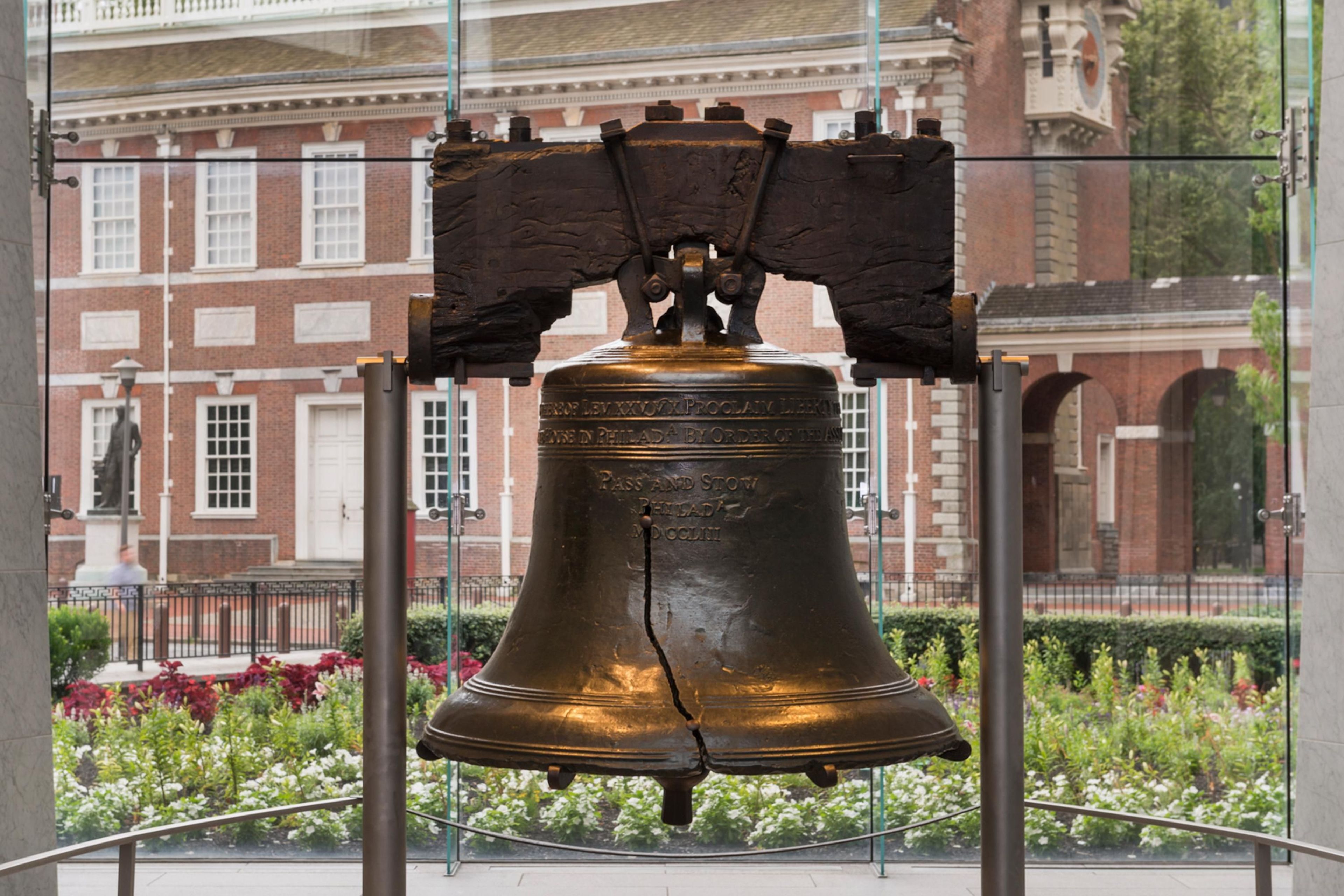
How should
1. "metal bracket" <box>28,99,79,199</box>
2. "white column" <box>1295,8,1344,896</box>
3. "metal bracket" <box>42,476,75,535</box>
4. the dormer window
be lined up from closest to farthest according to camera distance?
"white column" <box>1295,8,1344,896</box> → "metal bracket" <box>28,99,79,199</box> → "metal bracket" <box>42,476,75,535</box> → the dormer window

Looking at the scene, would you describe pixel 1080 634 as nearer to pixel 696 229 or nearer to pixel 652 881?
pixel 652 881

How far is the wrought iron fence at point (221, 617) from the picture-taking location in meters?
6.67

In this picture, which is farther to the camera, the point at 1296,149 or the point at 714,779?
the point at 714,779

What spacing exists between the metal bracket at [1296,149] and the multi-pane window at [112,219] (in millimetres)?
4895

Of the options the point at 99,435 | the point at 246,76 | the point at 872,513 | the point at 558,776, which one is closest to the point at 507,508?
the point at 872,513

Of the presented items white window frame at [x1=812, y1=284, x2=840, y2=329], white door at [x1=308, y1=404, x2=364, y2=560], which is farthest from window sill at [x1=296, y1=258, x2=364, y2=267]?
white window frame at [x1=812, y1=284, x2=840, y2=329]

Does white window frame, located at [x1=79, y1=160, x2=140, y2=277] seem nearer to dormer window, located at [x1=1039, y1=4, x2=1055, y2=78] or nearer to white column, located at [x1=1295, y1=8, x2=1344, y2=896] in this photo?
dormer window, located at [x1=1039, y1=4, x2=1055, y2=78]

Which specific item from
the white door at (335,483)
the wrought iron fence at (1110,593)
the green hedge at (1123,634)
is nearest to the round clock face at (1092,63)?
the wrought iron fence at (1110,593)

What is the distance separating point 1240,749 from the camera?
651 centimetres

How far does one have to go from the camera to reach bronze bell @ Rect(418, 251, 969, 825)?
86.6 inches

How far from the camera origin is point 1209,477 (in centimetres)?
655

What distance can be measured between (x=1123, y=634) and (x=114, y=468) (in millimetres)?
4612

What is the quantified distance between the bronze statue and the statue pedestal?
51mm

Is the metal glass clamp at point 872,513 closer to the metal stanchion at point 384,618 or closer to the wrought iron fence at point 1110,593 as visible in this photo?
the wrought iron fence at point 1110,593
